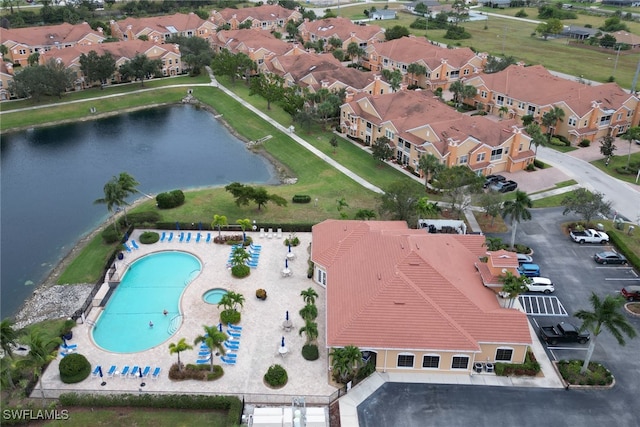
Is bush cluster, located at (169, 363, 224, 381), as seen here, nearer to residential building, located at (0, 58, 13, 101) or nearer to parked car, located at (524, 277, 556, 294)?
parked car, located at (524, 277, 556, 294)

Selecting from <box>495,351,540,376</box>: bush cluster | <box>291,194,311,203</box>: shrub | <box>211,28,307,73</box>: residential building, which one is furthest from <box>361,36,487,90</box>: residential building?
<box>495,351,540,376</box>: bush cluster

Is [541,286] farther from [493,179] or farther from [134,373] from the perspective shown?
[134,373]

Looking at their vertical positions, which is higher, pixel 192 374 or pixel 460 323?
pixel 460 323

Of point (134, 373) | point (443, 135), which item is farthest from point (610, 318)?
point (443, 135)

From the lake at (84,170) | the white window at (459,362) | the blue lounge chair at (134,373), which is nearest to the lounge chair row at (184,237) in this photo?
the lake at (84,170)

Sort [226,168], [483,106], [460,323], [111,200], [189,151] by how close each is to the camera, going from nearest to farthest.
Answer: [460,323] → [111,200] → [226,168] → [189,151] → [483,106]

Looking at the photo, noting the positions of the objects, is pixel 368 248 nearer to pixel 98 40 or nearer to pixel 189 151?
pixel 189 151

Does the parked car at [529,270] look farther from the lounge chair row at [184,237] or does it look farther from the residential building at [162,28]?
the residential building at [162,28]

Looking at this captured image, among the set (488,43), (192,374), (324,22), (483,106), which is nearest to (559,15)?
(488,43)
